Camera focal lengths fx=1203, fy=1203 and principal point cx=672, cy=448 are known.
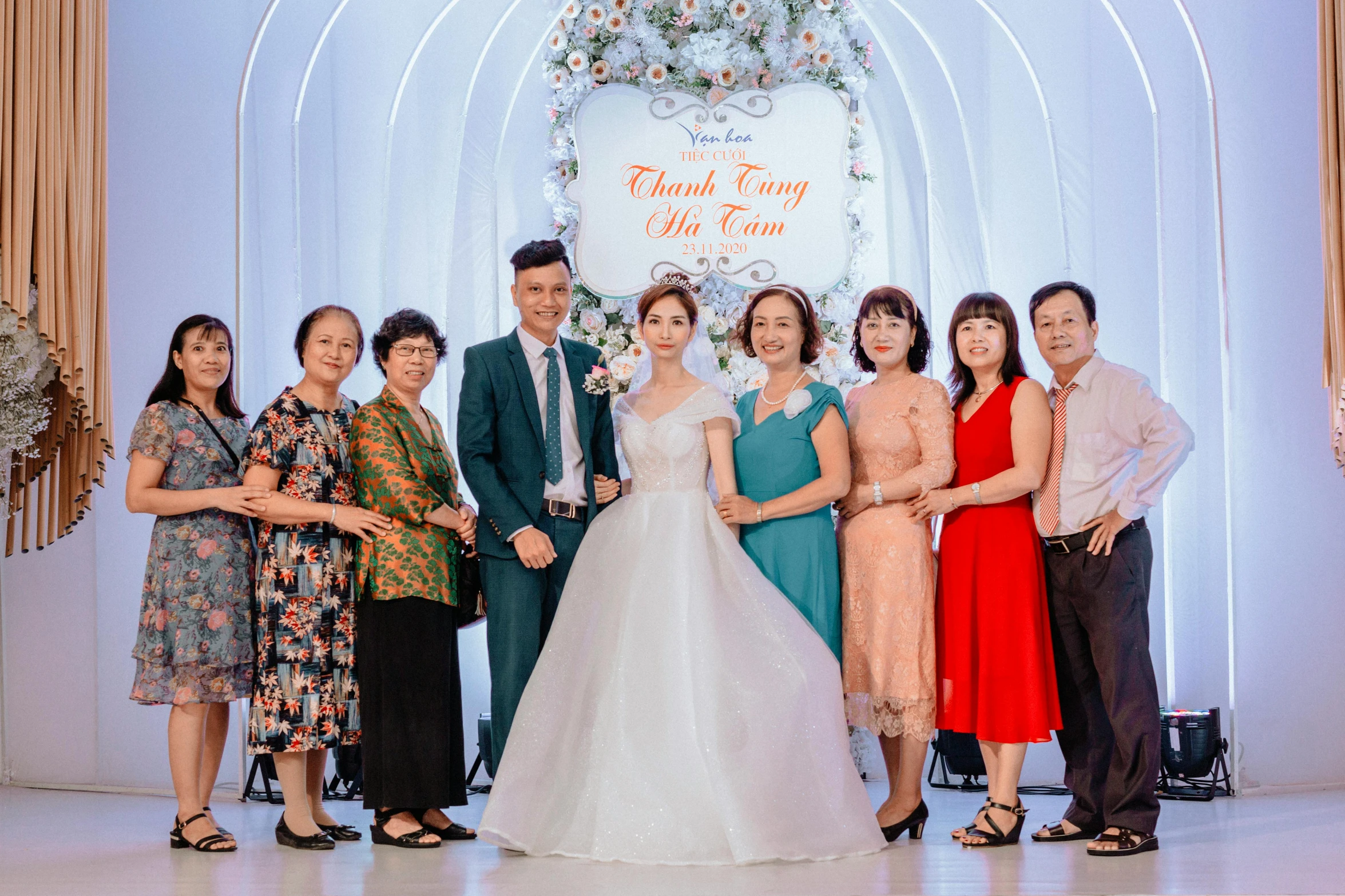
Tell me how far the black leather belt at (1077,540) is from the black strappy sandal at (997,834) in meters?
0.76

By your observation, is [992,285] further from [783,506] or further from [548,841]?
[548,841]

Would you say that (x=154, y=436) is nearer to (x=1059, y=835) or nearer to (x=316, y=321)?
(x=316, y=321)

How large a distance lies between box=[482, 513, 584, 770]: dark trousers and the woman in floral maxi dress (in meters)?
0.37

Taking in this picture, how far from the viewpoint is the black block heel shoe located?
11.5 feet

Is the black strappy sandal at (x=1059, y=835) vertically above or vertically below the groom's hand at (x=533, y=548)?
below

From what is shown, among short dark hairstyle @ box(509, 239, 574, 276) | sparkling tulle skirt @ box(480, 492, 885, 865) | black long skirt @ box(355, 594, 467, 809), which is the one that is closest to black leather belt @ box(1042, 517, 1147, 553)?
sparkling tulle skirt @ box(480, 492, 885, 865)

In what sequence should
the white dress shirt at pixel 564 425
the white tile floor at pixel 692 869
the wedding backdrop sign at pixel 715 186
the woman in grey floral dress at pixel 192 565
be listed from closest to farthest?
1. the white tile floor at pixel 692 869
2. the woman in grey floral dress at pixel 192 565
3. the white dress shirt at pixel 564 425
4. the wedding backdrop sign at pixel 715 186

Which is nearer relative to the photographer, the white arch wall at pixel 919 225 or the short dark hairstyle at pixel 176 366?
the short dark hairstyle at pixel 176 366

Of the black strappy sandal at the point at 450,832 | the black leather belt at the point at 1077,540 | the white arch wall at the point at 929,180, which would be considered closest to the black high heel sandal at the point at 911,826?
the black leather belt at the point at 1077,540

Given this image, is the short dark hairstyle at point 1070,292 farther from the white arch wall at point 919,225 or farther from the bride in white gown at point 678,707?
the white arch wall at point 919,225

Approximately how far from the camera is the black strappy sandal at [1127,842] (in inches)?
130

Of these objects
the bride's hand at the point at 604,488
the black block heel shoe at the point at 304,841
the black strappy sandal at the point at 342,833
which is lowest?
the black strappy sandal at the point at 342,833

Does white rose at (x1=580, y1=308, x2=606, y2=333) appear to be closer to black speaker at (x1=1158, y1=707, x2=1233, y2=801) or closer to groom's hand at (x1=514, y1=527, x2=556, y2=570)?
groom's hand at (x1=514, y1=527, x2=556, y2=570)

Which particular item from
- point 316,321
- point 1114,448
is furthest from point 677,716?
point 316,321
